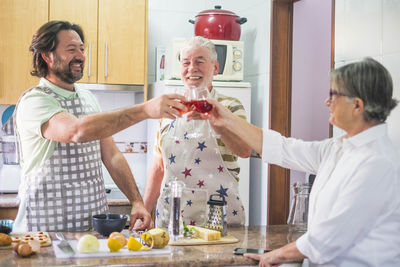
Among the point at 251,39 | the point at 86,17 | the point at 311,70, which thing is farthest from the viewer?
the point at 251,39

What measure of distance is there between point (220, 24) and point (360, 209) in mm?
2561

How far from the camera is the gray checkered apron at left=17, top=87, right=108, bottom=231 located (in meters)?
2.23

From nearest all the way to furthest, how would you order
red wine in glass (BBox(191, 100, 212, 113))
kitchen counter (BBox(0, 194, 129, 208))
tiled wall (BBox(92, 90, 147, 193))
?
1. red wine in glass (BBox(191, 100, 212, 113))
2. kitchen counter (BBox(0, 194, 129, 208))
3. tiled wall (BBox(92, 90, 147, 193))

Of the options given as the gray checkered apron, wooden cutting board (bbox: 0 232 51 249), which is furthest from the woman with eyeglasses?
the gray checkered apron

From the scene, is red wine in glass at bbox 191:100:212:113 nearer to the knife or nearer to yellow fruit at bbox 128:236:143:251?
yellow fruit at bbox 128:236:143:251

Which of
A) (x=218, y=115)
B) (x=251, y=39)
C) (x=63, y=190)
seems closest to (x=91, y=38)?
(x=251, y=39)

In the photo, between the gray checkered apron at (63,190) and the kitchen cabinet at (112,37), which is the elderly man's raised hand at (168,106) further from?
the kitchen cabinet at (112,37)

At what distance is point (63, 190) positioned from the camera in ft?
7.38

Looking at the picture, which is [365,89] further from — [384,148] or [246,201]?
[246,201]

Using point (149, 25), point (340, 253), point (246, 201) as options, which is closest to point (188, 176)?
point (340, 253)

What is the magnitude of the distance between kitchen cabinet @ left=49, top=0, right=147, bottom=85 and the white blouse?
255cm

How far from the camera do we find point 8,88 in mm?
3705

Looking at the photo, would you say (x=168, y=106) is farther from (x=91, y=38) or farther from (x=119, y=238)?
(x=91, y=38)

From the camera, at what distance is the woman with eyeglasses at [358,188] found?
1514mm
